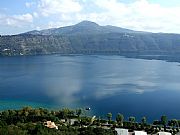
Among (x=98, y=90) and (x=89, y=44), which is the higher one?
(x=89, y=44)

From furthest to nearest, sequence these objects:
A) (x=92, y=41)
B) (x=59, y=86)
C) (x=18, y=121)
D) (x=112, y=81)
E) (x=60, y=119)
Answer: (x=92, y=41) < (x=112, y=81) < (x=59, y=86) < (x=60, y=119) < (x=18, y=121)

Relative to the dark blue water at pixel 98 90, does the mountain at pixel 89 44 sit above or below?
above

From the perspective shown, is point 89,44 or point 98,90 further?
point 89,44

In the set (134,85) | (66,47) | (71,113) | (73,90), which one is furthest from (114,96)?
(66,47)

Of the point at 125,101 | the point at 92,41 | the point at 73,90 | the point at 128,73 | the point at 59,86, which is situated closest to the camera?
the point at 125,101

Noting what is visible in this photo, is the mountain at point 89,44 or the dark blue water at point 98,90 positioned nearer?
the dark blue water at point 98,90

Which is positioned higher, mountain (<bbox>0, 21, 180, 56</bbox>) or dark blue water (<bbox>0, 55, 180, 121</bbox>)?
mountain (<bbox>0, 21, 180, 56</bbox>)

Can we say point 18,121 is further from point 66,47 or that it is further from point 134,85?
point 66,47

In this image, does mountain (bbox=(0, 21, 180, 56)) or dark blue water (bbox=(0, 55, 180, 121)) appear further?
mountain (bbox=(0, 21, 180, 56))
